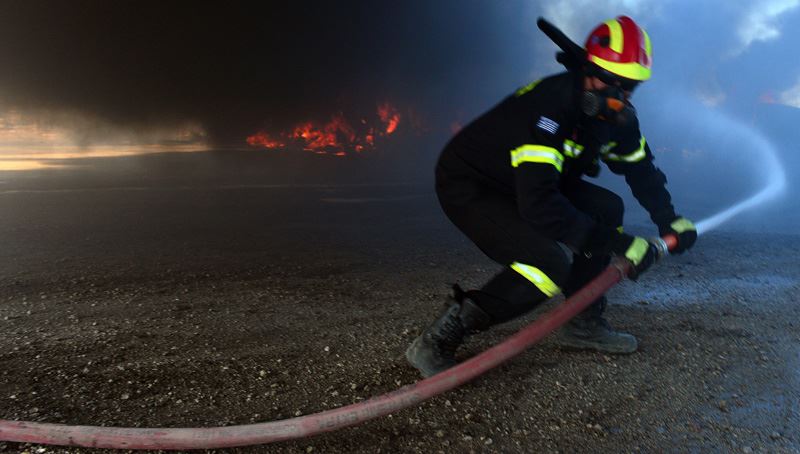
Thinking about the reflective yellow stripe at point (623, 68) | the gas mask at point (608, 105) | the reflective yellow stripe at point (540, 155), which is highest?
the reflective yellow stripe at point (623, 68)

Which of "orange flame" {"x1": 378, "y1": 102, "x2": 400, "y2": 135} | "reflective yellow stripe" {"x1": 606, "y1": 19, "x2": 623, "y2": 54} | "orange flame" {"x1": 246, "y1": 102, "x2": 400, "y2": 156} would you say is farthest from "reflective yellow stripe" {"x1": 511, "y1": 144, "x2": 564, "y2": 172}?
"orange flame" {"x1": 378, "y1": 102, "x2": 400, "y2": 135}

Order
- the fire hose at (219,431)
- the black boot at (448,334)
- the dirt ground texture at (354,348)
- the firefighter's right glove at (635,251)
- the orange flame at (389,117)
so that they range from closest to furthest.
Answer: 1. the fire hose at (219,431)
2. the dirt ground texture at (354,348)
3. the firefighter's right glove at (635,251)
4. the black boot at (448,334)
5. the orange flame at (389,117)

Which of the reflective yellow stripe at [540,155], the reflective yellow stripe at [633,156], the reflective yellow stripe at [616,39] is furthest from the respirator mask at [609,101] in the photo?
the reflective yellow stripe at [633,156]

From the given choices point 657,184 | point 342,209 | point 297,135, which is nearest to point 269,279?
point 657,184

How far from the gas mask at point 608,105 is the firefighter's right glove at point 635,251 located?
498 mm

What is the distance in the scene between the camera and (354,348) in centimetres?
265

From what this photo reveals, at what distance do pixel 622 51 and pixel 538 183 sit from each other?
0.70 meters

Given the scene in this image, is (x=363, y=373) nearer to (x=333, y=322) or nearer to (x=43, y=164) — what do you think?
(x=333, y=322)

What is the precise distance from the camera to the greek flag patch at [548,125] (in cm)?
217

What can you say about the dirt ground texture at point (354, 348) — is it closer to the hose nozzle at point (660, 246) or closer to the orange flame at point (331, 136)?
the hose nozzle at point (660, 246)

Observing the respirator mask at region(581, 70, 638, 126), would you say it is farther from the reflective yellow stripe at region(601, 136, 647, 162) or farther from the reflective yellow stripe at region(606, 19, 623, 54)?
the reflective yellow stripe at region(601, 136, 647, 162)

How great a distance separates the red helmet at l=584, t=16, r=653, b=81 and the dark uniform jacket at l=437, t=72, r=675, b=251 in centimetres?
13

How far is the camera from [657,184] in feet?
9.37

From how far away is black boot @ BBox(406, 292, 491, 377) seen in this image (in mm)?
2369
